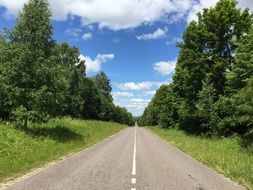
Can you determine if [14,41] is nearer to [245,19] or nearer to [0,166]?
[0,166]

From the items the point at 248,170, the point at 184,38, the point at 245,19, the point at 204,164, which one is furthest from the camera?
the point at 184,38

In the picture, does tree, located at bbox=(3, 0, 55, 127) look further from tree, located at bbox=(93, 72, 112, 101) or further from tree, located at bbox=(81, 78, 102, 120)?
tree, located at bbox=(93, 72, 112, 101)

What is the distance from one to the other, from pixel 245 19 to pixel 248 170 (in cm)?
2792

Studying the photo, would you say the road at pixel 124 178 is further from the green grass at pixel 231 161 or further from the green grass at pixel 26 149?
the green grass at pixel 26 149

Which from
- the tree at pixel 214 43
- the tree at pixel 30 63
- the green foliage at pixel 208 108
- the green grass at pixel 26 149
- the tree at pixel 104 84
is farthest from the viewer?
the tree at pixel 104 84

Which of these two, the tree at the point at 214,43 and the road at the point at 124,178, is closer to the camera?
the road at the point at 124,178

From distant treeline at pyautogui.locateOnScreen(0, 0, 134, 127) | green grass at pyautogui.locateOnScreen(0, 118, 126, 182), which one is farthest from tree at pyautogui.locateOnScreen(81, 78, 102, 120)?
green grass at pyautogui.locateOnScreen(0, 118, 126, 182)

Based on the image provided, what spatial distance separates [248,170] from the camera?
15.9 m

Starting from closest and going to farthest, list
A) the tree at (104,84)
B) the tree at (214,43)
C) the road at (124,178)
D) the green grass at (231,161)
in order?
1. the road at (124,178)
2. the green grass at (231,161)
3. the tree at (214,43)
4. the tree at (104,84)

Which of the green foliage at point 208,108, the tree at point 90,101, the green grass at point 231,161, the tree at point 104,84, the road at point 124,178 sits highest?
the tree at point 104,84

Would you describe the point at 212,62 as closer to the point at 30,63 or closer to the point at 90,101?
the point at 30,63

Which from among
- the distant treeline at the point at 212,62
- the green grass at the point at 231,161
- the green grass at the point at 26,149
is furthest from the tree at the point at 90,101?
the green grass at the point at 231,161

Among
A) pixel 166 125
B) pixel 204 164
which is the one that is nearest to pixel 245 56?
pixel 204 164

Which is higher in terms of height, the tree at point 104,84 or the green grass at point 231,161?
the tree at point 104,84
